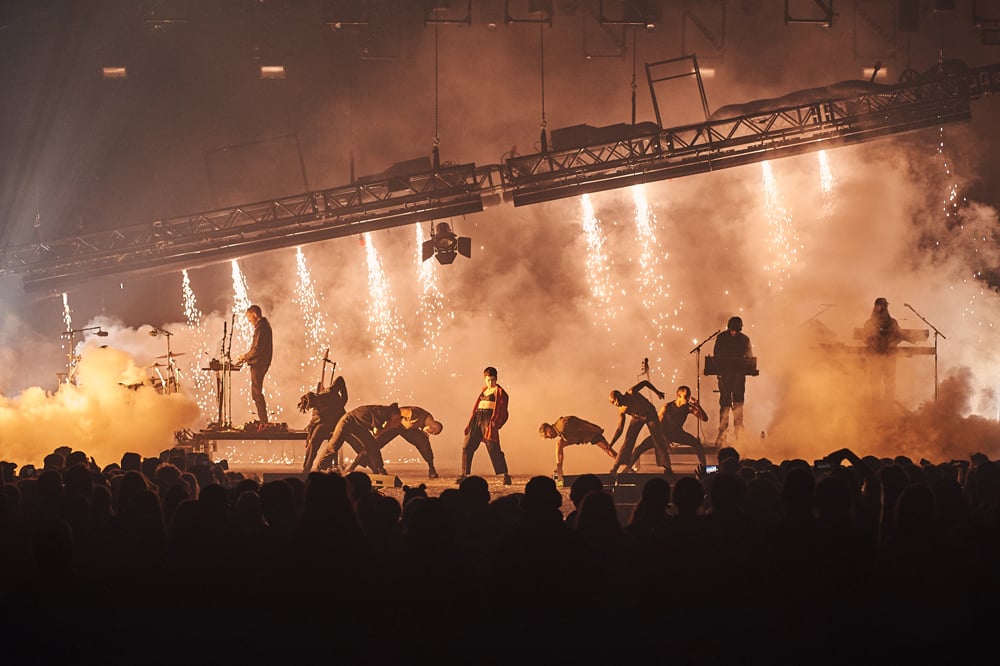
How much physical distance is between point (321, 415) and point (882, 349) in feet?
31.0

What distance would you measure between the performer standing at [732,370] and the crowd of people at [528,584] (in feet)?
35.6

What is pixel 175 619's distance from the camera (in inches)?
218

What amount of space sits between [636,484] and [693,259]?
12373 millimetres

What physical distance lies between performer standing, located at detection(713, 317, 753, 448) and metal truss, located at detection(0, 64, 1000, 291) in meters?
3.67

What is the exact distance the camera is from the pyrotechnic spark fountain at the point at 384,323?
984 inches

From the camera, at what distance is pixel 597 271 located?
24828mm

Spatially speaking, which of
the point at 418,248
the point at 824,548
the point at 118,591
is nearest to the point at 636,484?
the point at 824,548

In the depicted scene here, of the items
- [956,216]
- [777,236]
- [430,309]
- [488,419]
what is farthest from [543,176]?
[956,216]

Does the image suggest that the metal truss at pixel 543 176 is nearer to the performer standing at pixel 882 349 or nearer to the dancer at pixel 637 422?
the performer standing at pixel 882 349

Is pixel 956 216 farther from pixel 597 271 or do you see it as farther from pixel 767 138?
pixel 597 271

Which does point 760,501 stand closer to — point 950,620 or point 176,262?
point 950,620

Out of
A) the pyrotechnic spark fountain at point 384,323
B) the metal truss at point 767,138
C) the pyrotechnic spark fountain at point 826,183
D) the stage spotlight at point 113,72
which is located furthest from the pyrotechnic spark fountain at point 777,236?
the stage spotlight at point 113,72

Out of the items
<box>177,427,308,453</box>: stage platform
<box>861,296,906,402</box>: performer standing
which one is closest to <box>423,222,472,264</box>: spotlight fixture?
<box>177,427,308,453</box>: stage platform

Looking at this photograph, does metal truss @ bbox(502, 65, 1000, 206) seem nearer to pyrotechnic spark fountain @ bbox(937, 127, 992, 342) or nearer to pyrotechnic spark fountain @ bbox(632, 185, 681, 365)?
pyrotechnic spark fountain @ bbox(632, 185, 681, 365)
